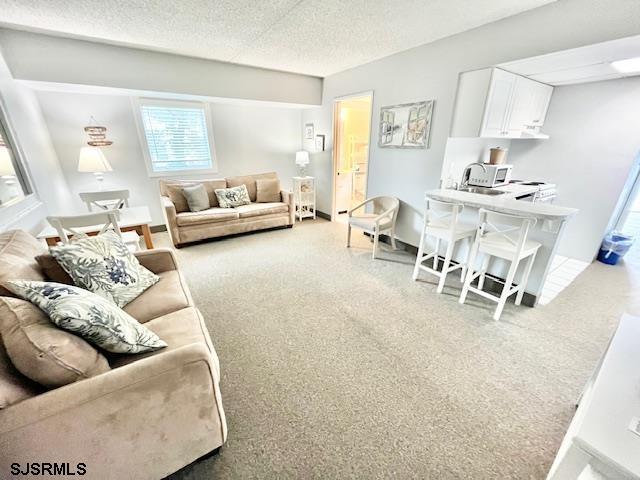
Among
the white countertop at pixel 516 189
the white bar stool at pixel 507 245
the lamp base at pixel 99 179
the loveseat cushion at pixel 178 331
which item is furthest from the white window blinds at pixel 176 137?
the white countertop at pixel 516 189

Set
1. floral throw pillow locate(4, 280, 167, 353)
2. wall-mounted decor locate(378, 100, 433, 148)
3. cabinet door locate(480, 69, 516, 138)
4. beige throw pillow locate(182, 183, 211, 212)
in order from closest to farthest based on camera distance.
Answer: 1. floral throw pillow locate(4, 280, 167, 353)
2. cabinet door locate(480, 69, 516, 138)
3. wall-mounted decor locate(378, 100, 433, 148)
4. beige throw pillow locate(182, 183, 211, 212)

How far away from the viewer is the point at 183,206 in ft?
12.6

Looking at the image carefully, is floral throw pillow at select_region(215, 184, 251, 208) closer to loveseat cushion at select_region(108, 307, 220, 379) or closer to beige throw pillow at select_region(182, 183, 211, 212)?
beige throw pillow at select_region(182, 183, 211, 212)

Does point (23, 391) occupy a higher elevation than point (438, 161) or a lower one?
lower

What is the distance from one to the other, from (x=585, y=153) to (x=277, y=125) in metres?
4.62

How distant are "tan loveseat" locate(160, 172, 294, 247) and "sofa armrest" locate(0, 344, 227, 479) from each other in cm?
296

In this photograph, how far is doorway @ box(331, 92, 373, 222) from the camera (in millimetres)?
4391

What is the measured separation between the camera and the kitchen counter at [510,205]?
201 centimetres

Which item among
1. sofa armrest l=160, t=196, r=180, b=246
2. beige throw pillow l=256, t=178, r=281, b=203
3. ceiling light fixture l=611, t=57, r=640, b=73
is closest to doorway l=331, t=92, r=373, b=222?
beige throw pillow l=256, t=178, r=281, b=203

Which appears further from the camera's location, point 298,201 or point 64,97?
point 298,201

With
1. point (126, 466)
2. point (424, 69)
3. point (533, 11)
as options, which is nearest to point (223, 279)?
point (126, 466)

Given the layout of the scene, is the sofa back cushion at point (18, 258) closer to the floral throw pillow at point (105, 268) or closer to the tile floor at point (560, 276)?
the floral throw pillow at point (105, 268)

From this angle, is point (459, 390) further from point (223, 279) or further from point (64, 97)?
point (64, 97)

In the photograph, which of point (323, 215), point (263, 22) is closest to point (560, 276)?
point (323, 215)
